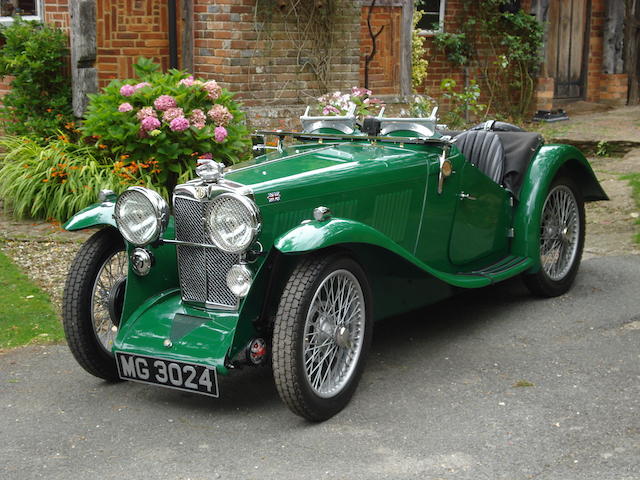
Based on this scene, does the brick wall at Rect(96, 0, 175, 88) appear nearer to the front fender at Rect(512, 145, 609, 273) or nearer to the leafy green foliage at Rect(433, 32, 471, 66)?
the leafy green foliage at Rect(433, 32, 471, 66)

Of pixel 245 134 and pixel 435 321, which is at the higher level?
pixel 245 134

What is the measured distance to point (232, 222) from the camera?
166 inches

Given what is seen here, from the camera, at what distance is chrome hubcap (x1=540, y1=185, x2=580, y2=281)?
6227 millimetres

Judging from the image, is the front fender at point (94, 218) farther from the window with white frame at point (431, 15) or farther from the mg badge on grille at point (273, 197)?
the window with white frame at point (431, 15)

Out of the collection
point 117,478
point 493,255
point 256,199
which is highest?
point 256,199

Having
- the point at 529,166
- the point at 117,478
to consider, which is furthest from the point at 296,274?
the point at 529,166

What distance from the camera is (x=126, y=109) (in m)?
8.13

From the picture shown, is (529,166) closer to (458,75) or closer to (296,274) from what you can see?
(296,274)

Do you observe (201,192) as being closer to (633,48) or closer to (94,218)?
(94,218)

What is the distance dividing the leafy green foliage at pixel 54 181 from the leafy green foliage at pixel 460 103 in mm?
5641

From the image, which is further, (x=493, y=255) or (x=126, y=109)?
(x=126, y=109)

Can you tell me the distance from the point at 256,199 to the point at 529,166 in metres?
2.38

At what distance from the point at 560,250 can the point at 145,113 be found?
375 cm

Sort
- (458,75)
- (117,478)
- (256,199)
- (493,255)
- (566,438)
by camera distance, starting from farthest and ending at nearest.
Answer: (458,75) < (493,255) < (256,199) < (566,438) < (117,478)
